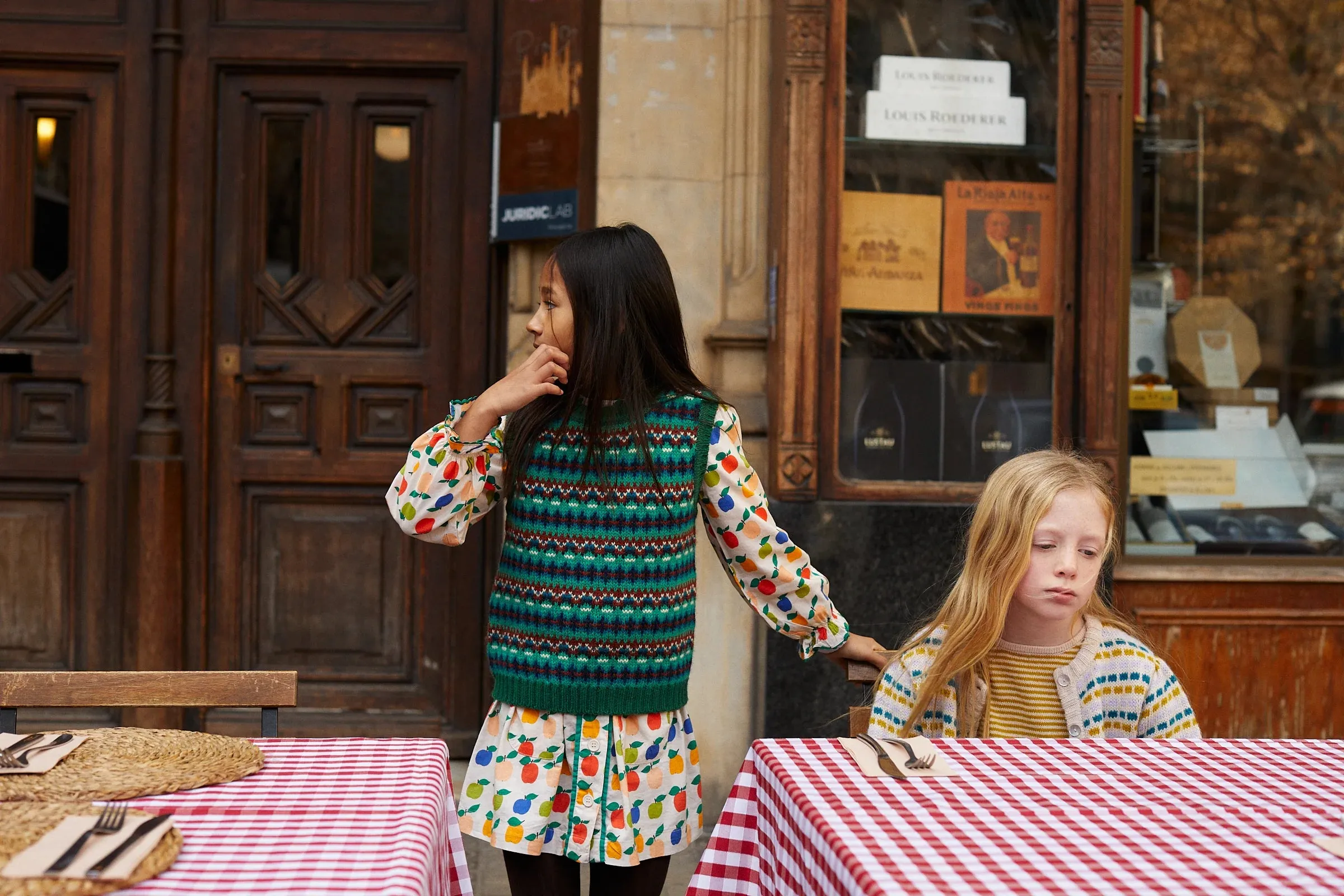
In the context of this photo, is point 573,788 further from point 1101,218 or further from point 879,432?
point 1101,218

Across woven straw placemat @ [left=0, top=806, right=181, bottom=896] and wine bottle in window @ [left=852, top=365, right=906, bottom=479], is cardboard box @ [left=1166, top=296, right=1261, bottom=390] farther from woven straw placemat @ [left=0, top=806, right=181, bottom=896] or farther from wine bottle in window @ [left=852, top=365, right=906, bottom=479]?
woven straw placemat @ [left=0, top=806, right=181, bottom=896]

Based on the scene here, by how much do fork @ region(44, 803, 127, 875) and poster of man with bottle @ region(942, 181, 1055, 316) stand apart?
336 centimetres

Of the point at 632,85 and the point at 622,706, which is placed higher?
the point at 632,85

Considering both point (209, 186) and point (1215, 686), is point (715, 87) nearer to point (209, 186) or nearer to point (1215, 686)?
point (209, 186)

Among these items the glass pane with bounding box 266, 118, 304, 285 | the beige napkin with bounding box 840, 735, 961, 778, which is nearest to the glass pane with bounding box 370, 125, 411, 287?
the glass pane with bounding box 266, 118, 304, 285

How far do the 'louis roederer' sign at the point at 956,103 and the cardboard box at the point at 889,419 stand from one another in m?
0.73

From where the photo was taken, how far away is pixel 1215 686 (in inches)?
178

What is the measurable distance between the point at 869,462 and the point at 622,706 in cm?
217

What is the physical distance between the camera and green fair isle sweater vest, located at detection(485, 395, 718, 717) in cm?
242

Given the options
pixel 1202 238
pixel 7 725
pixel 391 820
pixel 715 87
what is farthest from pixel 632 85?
pixel 391 820

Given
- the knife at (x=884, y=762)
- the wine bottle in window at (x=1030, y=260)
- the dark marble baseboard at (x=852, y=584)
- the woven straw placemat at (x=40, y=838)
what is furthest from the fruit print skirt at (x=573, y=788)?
the wine bottle in window at (x=1030, y=260)

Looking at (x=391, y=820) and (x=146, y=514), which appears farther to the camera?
(x=146, y=514)

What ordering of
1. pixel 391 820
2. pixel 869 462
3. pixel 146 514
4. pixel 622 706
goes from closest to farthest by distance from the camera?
1. pixel 391 820
2. pixel 622 706
3. pixel 869 462
4. pixel 146 514

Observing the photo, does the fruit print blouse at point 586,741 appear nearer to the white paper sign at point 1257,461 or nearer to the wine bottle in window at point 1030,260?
the wine bottle in window at point 1030,260
